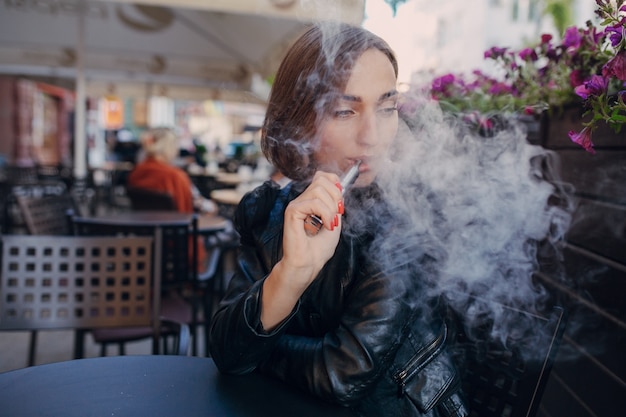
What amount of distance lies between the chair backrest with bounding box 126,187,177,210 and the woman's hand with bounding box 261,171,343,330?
341 centimetres

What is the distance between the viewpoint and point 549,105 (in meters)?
1.96

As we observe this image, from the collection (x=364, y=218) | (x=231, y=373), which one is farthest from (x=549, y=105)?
(x=231, y=373)

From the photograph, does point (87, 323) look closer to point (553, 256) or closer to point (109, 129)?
point (553, 256)

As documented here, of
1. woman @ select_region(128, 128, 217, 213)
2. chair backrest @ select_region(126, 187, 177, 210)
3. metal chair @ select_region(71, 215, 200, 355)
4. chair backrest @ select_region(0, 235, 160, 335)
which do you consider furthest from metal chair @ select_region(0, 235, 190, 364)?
woman @ select_region(128, 128, 217, 213)

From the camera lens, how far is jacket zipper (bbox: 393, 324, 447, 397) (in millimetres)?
1282

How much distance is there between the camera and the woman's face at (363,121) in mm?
1368

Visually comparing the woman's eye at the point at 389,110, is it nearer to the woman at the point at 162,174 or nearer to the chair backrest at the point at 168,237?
the chair backrest at the point at 168,237

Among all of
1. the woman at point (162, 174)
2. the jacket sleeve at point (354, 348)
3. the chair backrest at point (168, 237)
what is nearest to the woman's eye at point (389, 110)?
the jacket sleeve at point (354, 348)

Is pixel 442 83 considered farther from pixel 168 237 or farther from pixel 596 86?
pixel 168 237

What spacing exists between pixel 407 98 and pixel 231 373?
108cm

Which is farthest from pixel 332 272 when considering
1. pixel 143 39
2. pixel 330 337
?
pixel 143 39

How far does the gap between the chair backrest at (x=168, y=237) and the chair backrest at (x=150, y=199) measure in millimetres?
1248

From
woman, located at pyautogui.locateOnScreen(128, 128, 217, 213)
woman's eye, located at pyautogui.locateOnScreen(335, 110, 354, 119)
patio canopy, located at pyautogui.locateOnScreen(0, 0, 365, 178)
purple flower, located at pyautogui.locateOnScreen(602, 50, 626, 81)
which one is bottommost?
woman, located at pyautogui.locateOnScreen(128, 128, 217, 213)

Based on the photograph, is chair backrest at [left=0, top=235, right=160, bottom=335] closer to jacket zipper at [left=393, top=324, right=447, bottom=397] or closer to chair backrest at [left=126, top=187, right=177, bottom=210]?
jacket zipper at [left=393, top=324, right=447, bottom=397]
